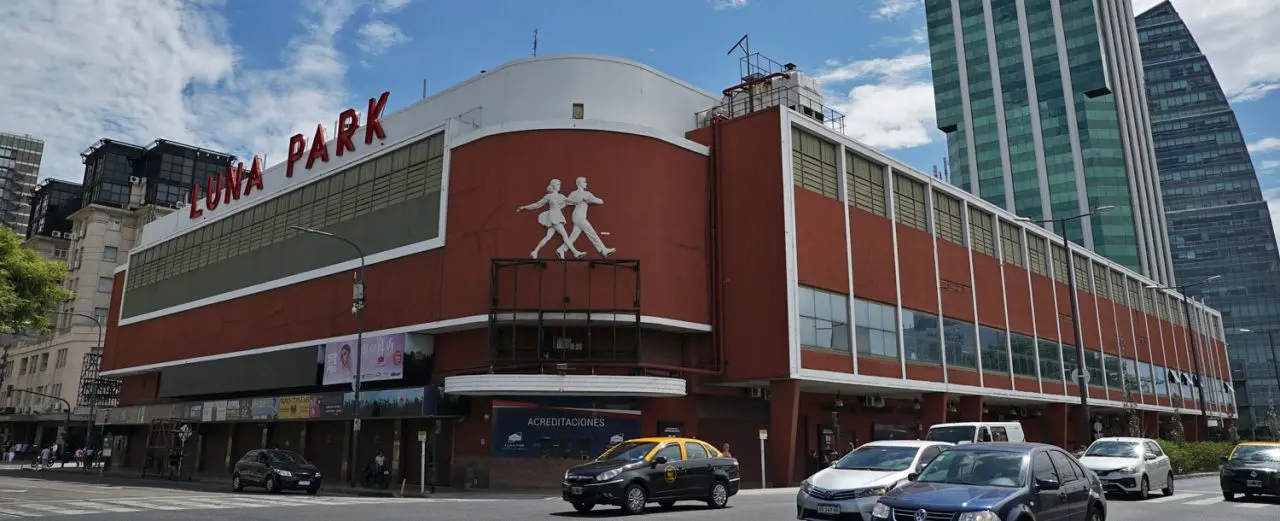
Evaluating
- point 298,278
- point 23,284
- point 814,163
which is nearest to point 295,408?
point 298,278

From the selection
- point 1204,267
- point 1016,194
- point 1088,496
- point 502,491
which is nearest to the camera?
point 1088,496

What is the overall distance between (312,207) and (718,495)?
2914 centimetres

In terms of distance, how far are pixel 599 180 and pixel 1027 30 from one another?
10510 centimetres

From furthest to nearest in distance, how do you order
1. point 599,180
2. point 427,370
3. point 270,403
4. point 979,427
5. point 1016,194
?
point 1016,194 < point 270,403 < point 427,370 < point 599,180 < point 979,427

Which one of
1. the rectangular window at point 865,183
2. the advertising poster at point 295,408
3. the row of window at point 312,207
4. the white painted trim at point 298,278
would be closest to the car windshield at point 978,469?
the white painted trim at point 298,278

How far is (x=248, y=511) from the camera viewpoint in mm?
18000

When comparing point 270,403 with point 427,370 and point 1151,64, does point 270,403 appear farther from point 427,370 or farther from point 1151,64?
point 1151,64

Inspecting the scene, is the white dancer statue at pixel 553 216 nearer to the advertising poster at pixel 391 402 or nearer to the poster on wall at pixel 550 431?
the poster on wall at pixel 550 431

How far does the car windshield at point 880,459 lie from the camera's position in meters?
14.9

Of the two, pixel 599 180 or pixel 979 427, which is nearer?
pixel 979 427

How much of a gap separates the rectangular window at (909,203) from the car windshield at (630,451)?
23.7 m

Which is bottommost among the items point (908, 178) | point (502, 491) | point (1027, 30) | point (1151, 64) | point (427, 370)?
point (502, 491)

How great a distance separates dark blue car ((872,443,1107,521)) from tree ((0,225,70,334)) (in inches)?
1624

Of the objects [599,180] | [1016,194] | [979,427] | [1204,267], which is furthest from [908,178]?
[1204,267]
